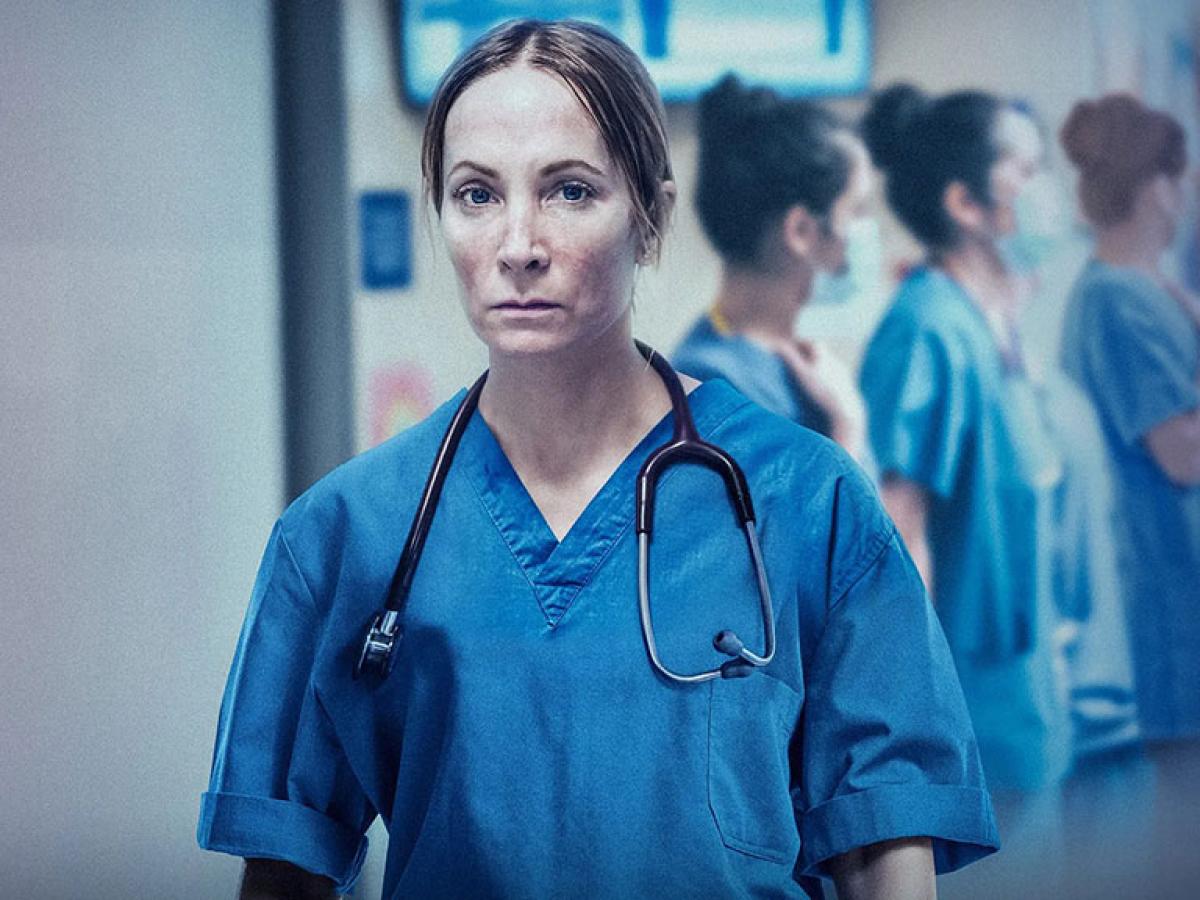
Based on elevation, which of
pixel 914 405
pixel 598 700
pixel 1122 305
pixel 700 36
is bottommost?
pixel 598 700

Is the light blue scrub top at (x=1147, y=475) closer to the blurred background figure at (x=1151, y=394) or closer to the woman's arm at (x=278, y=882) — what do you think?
the blurred background figure at (x=1151, y=394)

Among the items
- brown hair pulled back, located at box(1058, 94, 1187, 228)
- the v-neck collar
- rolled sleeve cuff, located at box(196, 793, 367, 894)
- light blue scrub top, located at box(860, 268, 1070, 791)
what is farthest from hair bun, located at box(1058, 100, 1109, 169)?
rolled sleeve cuff, located at box(196, 793, 367, 894)

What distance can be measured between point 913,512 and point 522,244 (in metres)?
1.05

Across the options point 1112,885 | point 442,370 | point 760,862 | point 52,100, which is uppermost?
point 52,100

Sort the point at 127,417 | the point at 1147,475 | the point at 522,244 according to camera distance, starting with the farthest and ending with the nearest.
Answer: the point at 1147,475, the point at 127,417, the point at 522,244

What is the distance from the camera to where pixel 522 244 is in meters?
0.73

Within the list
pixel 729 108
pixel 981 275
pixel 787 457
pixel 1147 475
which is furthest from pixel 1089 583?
pixel 787 457

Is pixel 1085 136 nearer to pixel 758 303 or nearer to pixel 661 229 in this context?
pixel 758 303

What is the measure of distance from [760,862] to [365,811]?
231 mm

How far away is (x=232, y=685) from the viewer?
0.80 meters

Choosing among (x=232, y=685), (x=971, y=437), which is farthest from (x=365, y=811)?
(x=971, y=437)

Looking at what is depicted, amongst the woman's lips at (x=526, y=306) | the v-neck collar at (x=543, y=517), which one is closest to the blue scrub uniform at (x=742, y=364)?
the v-neck collar at (x=543, y=517)

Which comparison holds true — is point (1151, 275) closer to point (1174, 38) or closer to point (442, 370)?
point (1174, 38)

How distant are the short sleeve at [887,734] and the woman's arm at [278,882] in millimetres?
275
